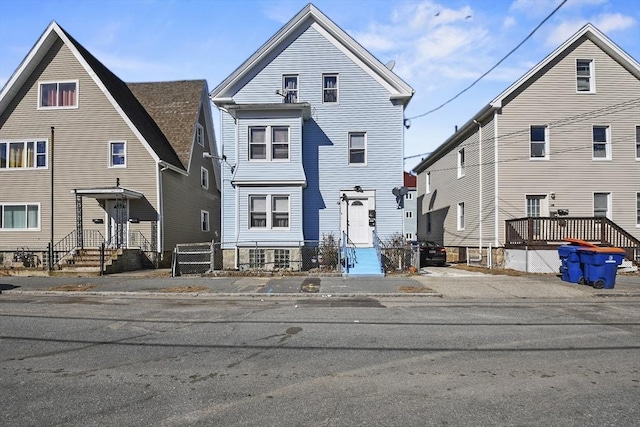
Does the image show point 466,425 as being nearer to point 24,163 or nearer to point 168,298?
point 168,298

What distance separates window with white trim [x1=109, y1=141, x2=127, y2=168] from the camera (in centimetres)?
2156

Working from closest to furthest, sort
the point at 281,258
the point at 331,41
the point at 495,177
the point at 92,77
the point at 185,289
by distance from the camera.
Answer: the point at 185,289 → the point at 281,258 → the point at 495,177 → the point at 331,41 → the point at 92,77

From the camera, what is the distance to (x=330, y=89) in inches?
816

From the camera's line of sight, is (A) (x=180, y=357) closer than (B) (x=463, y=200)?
Yes

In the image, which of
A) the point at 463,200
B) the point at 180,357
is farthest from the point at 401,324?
the point at 463,200

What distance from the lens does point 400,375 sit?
18.1ft

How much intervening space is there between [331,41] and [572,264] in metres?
13.8

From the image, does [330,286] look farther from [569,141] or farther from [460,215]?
[569,141]

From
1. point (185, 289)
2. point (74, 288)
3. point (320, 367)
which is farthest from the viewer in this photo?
point (74, 288)

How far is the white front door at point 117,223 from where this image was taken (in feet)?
69.6

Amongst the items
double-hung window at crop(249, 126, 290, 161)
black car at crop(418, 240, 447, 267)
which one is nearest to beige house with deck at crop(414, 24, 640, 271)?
black car at crop(418, 240, 447, 267)

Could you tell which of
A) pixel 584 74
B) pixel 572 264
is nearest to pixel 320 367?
pixel 572 264

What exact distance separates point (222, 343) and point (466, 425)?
4.20 meters

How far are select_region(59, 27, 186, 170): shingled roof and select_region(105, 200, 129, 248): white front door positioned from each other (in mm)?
2990
